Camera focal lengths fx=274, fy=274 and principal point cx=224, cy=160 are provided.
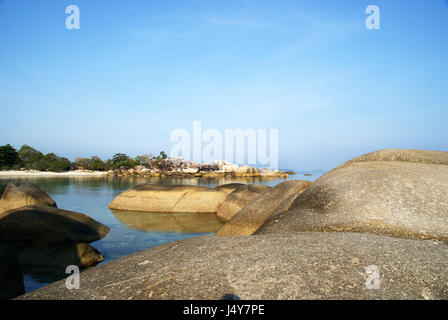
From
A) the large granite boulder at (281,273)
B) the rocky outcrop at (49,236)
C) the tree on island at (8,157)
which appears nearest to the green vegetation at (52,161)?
the tree on island at (8,157)

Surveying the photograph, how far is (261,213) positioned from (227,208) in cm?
732

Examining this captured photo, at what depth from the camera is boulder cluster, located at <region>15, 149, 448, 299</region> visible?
2.82 metres

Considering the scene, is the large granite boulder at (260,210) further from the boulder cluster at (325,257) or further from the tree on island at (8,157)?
the tree on island at (8,157)

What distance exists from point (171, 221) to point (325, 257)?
1210 centimetres

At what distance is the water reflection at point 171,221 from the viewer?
13023 mm

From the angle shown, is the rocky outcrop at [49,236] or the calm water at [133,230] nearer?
the calm water at [133,230]

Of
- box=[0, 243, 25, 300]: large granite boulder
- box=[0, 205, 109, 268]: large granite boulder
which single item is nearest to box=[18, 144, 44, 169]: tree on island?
box=[0, 205, 109, 268]: large granite boulder

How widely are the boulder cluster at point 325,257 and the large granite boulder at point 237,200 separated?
8.95m

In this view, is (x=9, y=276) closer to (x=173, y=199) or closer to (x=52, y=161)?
(x=173, y=199)

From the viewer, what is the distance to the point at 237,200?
15.9 meters

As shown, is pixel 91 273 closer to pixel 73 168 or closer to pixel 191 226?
pixel 191 226

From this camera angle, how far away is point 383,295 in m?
2.62

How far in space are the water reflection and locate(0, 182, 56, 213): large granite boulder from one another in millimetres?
3976
